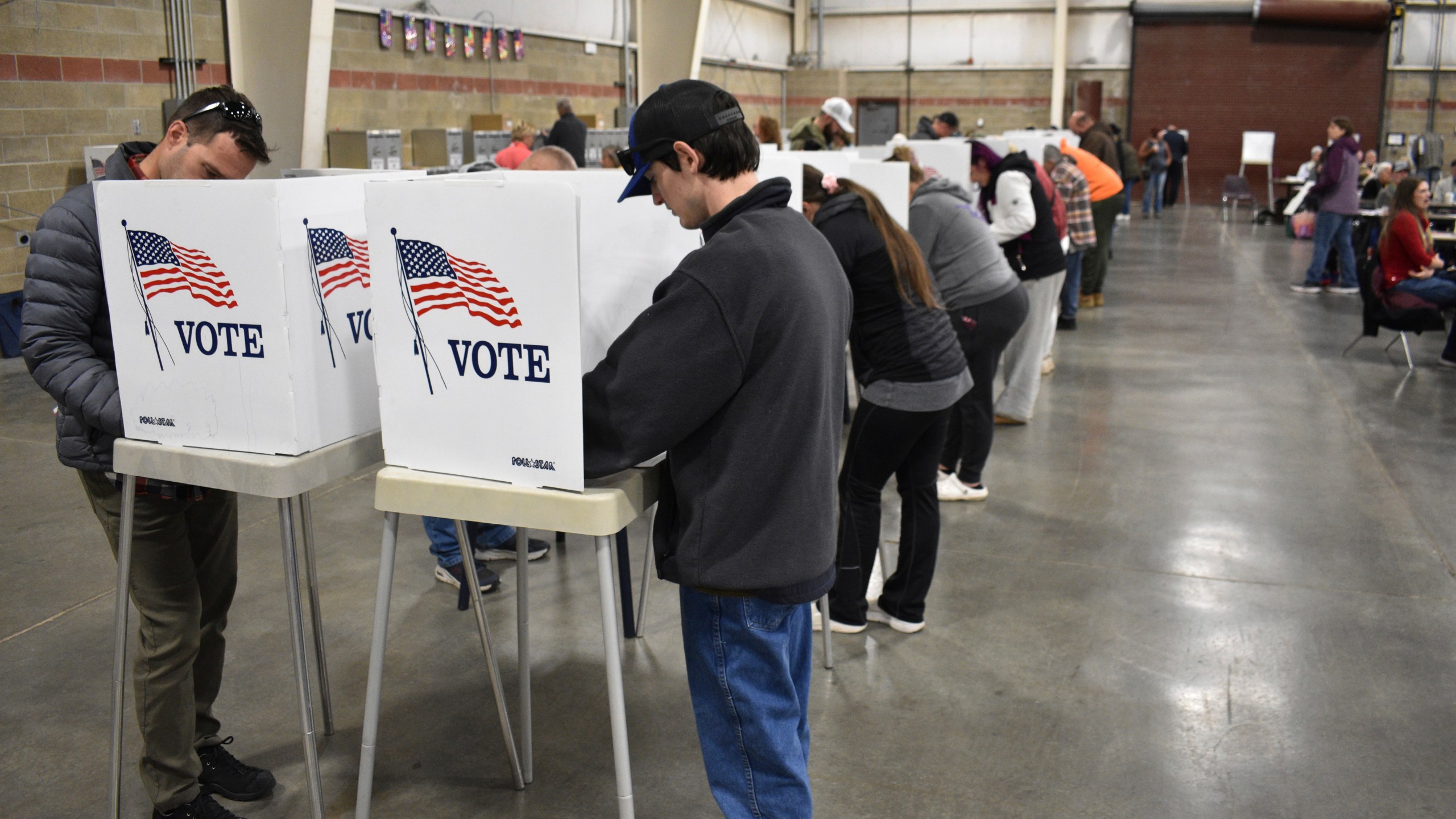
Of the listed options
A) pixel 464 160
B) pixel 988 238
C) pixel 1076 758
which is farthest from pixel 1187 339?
pixel 464 160

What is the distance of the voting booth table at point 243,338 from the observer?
186 centimetres

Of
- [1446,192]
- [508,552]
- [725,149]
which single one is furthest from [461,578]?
[1446,192]

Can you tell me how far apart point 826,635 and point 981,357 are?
5.24 feet

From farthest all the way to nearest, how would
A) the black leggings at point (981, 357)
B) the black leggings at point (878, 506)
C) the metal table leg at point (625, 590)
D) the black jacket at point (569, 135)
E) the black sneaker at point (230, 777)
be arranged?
the black jacket at point (569, 135) → the black leggings at point (981, 357) → the metal table leg at point (625, 590) → the black leggings at point (878, 506) → the black sneaker at point (230, 777)

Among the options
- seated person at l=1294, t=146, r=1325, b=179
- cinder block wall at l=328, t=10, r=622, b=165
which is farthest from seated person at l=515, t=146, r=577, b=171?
seated person at l=1294, t=146, r=1325, b=179

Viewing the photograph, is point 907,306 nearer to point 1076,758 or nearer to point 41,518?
point 1076,758

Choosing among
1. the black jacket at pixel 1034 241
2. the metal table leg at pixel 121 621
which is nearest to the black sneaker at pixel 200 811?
the metal table leg at pixel 121 621

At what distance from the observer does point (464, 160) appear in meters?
10.8

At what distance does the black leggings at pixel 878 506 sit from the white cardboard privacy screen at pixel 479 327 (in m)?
1.33

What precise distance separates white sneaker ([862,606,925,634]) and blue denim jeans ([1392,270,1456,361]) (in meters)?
5.08

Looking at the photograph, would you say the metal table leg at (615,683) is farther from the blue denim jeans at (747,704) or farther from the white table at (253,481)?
the white table at (253,481)

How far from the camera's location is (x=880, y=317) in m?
2.91

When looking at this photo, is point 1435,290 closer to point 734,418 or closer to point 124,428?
point 734,418

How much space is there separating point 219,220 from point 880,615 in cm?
226
